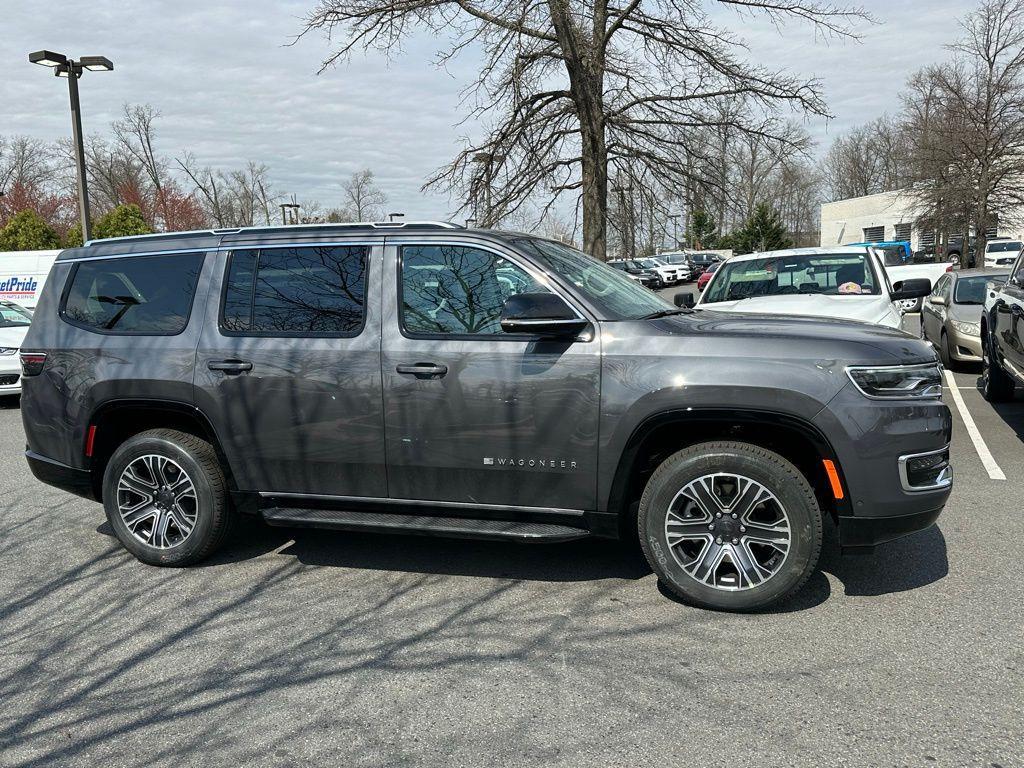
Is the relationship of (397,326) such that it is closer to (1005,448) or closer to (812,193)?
(1005,448)

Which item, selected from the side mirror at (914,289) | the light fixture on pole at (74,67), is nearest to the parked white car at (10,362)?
the light fixture on pole at (74,67)

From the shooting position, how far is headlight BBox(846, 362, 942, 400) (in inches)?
152

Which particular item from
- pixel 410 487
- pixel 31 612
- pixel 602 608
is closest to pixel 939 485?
pixel 602 608

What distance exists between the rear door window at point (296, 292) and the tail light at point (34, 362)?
1.28m

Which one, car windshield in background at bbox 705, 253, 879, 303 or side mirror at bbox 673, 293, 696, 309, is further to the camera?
car windshield in background at bbox 705, 253, 879, 303

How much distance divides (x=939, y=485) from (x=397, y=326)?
2.79 m

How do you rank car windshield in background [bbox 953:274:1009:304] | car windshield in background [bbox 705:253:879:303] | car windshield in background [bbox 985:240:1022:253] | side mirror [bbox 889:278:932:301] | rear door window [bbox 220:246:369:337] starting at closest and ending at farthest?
rear door window [bbox 220:246:369:337], side mirror [bbox 889:278:932:301], car windshield in background [bbox 705:253:879:303], car windshield in background [bbox 953:274:1009:304], car windshield in background [bbox 985:240:1022:253]

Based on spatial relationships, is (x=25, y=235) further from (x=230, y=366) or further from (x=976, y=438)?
(x=976, y=438)

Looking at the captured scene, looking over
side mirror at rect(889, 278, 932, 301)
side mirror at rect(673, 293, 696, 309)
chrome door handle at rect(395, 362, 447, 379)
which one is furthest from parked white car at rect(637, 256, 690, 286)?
chrome door handle at rect(395, 362, 447, 379)

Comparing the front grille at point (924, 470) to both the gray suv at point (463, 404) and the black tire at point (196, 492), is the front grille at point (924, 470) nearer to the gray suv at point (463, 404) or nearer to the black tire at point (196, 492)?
the gray suv at point (463, 404)

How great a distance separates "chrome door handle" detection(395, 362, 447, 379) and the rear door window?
0.38m

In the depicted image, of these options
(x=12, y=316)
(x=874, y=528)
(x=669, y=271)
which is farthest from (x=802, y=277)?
(x=669, y=271)

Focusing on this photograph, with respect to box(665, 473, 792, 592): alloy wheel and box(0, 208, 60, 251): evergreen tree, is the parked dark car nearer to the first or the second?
box(665, 473, 792, 592): alloy wheel

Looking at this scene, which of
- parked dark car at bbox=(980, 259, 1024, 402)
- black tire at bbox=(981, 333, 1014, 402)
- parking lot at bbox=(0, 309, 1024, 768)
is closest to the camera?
parking lot at bbox=(0, 309, 1024, 768)
